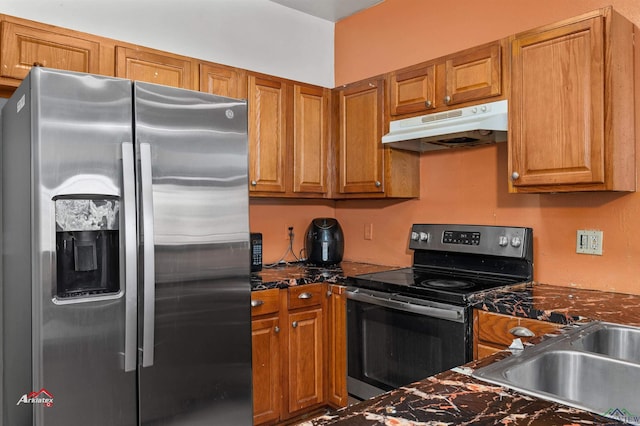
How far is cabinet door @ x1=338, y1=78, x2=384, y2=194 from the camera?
283 centimetres

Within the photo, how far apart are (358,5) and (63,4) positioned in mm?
1825

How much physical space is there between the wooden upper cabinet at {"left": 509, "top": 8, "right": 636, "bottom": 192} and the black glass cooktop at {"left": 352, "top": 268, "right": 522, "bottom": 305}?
1.66ft

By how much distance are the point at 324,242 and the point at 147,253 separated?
154cm

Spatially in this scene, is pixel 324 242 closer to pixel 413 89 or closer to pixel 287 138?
pixel 287 138

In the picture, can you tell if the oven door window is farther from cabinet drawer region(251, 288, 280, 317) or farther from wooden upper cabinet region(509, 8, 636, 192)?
wooden upper cabinet region(509, 8, 636, 192)

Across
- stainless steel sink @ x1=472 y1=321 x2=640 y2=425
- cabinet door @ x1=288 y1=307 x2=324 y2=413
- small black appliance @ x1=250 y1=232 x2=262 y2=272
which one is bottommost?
cabinet door @ x1=288 y1=307 x2=324 y2=413

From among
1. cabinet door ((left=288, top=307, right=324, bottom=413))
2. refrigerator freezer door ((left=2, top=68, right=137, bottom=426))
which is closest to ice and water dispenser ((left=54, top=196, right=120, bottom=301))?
refrigerator freezer door ((left=2, top=68, right=137, bottom=426))

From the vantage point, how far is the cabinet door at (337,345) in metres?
2.56

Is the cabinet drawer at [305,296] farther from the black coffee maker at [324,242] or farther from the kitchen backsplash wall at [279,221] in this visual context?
the kitchen backsplash wall at [279,221]

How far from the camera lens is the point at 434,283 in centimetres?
234

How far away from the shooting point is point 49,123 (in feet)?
5.16

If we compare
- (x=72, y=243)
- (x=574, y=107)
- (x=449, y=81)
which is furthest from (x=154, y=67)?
(x=574, y=107)

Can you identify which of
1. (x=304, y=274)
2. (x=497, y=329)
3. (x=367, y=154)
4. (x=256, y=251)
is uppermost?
(x=367, y=154)

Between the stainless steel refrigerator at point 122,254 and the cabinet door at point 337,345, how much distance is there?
67 centimetres
